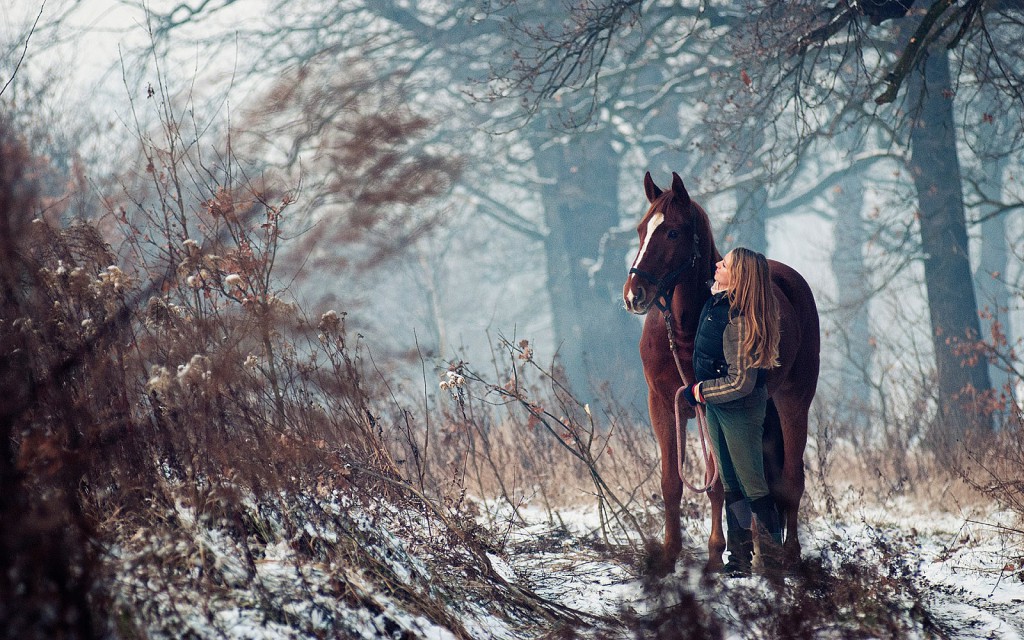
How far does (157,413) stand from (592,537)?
9.49 feet

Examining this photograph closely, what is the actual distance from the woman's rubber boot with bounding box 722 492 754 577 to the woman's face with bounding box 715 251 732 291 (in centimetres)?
104

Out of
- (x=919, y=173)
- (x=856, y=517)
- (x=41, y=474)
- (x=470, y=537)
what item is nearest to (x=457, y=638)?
(x=470, y=537)

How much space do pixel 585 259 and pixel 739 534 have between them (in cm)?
1417

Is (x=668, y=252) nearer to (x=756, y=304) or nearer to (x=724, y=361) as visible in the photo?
(x=756, y=304)

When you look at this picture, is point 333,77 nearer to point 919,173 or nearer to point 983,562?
point 919,173

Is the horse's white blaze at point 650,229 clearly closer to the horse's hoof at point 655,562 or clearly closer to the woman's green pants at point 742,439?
the woman's green pants at point 742,439

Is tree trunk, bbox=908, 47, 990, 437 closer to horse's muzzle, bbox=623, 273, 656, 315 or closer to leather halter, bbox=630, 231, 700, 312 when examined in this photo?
leather halter, bbox=630, 231, 700, 312

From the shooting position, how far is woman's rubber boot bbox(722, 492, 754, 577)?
13.8 feet

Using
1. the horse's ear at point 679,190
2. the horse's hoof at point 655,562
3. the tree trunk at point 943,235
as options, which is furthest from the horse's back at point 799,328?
the tree trunk at point 943,235

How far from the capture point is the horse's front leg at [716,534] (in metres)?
4.25

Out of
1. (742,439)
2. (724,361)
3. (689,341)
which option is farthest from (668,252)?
(742,439)

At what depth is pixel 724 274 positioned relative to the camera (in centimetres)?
404

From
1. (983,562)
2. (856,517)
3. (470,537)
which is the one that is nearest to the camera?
(470,537)

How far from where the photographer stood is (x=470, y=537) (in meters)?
4.14
